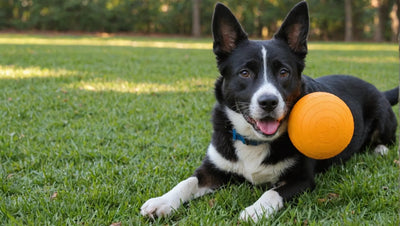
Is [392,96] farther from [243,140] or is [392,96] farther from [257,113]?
[257,113]

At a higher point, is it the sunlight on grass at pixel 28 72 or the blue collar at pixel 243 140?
the blue collar at pixel 243 140

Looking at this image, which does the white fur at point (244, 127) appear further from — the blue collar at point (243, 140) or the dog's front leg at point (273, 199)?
the dog's front leg at point (273, 199)

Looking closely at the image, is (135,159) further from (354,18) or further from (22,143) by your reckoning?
(354,18)

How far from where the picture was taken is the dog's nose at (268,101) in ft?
9.78

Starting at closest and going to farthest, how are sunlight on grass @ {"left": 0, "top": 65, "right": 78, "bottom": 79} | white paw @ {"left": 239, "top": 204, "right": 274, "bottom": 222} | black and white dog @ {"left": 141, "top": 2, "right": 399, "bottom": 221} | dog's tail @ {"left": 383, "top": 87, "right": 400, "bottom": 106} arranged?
white paw @ {"left": 239, "top": 204, "right": 274, "bottom": 222} < black and white dog @ {"left": 141, "top": 2, "right": 399, "bottom": 221} < dog's tail @ {"left": 383, "top": 87, "right": 400, "bottom": 106} < sunlight on grass @ {"left": 0, "top": 65, "right": 78, "bottom": 79}

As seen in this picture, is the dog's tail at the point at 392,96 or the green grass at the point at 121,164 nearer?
the green grass at the point at 121,164

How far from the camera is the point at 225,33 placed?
3592 millimetres

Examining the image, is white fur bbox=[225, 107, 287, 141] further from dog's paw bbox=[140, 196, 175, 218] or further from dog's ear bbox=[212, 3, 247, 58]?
dog's paw bbox=[140, 196, 175, 218]

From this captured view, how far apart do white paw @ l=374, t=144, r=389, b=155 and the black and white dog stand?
954 millimetres

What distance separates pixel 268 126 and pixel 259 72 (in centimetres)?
48

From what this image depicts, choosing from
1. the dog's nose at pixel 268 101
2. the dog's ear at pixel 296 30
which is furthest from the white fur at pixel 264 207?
the dog's ear at pixel 296 30

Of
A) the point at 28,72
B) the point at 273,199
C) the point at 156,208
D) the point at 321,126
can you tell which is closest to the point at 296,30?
the point at 321,126

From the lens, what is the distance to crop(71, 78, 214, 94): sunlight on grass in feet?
24.2

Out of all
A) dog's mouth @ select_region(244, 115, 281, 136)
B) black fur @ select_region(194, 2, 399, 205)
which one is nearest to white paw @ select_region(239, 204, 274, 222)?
black fur @ select_region(194, 2, 399, 205)
